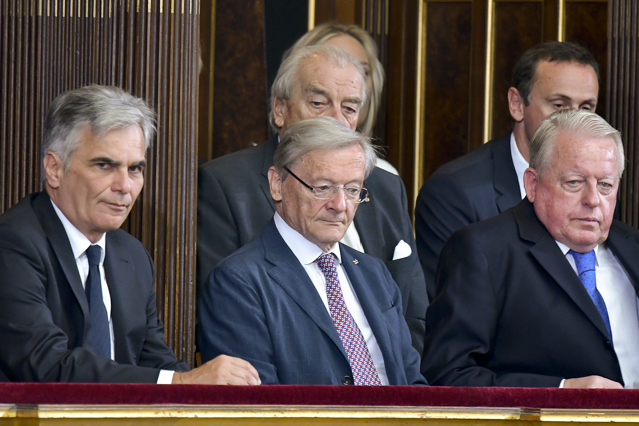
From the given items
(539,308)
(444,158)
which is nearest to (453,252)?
(539,308)

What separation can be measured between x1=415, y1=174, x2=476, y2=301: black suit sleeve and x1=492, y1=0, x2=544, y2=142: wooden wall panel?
4.74 ft

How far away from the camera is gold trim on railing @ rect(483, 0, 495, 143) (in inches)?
202

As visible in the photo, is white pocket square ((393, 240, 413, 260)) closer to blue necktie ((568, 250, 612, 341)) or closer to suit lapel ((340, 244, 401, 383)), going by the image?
suit lapel ((340, 244, 401, 383))

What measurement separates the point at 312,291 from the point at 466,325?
0.45 meters

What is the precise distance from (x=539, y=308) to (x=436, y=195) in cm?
106

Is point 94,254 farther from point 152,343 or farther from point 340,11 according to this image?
point 340,11

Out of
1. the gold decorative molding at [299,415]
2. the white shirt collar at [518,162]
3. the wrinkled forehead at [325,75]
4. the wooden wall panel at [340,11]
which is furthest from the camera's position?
the wooden wall panel at [340,11]

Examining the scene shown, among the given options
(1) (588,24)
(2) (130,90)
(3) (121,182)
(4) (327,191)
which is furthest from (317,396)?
(1) (588,24)

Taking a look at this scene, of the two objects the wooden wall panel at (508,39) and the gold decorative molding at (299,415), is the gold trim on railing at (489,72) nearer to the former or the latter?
the wooden wall panel at (508,39)

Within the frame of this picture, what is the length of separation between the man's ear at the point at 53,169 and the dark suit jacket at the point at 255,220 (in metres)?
0.73

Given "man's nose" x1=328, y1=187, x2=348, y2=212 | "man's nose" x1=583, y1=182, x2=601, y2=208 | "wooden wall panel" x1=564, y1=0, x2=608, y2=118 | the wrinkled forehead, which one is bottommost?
"man's nose" x1=328, y1=187, x2=348, y2=212

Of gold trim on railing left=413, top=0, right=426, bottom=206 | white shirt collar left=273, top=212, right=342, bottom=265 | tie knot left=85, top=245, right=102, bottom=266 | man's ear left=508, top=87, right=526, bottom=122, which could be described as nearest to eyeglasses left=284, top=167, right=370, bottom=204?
white shirt collar left=273, top=212, right=342, bottom=265

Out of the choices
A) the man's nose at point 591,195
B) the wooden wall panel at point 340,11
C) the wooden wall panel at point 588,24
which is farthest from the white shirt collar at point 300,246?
the wooden wall panel at point 588,24

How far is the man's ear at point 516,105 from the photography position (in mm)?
4066
